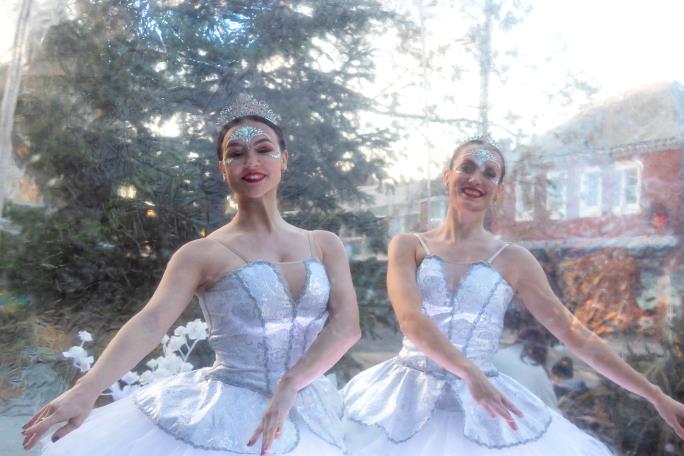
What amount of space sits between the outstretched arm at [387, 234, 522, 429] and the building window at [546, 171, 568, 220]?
618mm

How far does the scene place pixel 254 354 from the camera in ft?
4.66

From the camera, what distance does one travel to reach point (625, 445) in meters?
2.00

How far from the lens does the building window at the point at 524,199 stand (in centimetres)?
211

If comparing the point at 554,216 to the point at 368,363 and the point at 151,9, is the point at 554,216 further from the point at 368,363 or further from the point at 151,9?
the point at 151,9

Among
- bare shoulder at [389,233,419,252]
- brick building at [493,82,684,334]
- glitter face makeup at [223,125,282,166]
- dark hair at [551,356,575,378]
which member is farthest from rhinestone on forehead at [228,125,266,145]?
dark hair at [551,356,575,378]

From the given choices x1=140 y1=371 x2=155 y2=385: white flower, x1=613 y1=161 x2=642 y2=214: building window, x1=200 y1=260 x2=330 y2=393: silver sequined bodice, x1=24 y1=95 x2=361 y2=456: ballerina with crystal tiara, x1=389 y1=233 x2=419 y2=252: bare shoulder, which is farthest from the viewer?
x1=613 y1=161 x2=642 y2=214: building window

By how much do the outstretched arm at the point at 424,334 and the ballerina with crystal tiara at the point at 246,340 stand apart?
0.19 meters

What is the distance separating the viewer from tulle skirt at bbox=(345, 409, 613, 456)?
150 centimetres

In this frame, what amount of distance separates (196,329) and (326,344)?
66 centimetres

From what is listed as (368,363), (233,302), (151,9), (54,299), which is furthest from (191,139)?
(368,363)

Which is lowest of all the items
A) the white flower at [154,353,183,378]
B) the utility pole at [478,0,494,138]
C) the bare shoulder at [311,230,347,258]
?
the white flower at [154,353,183,378]

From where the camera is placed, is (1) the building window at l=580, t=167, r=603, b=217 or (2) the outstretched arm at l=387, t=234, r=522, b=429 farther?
(1) the building window at l=580, t=167, r=603, b=217

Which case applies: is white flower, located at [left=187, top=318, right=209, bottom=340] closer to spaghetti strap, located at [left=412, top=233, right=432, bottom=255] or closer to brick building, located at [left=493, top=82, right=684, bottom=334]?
spaghetti strap, located at [left=412, top=233, right=432, bottom=255]

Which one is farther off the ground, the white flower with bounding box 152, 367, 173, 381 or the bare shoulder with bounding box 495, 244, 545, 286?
the bare shoulder with bounding box 495, 244, 545, 286
